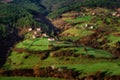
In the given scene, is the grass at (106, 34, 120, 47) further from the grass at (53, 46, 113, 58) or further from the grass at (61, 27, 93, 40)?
the grass at (61, 27, 93, 40)

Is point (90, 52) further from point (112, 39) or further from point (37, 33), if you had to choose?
point (37, 33)

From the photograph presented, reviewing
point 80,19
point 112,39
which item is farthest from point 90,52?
point 80,19

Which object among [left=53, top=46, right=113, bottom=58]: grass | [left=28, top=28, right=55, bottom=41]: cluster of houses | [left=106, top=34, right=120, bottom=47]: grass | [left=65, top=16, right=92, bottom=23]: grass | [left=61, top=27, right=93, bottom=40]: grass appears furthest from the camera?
[left=65, top=16, right=92, bottom=23]: grass

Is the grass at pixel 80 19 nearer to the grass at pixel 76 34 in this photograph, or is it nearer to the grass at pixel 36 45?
the grass at pixel 76 34

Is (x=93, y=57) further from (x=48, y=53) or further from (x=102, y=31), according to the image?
(x=102, y=31)

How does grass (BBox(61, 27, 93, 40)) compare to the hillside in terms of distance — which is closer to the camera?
the hillside

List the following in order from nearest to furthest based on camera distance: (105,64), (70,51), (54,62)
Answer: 1. (105,64)
2. (54,62)
3. (70,51)

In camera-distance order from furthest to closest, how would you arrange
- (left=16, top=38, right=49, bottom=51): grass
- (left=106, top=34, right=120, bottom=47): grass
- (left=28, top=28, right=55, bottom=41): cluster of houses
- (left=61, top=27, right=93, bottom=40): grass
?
(left=61, top=27, right=93, bottom=40): grass
(left=28, top=28, right=55, bottom=41): cluster of houses
(left=106, top=34, right=120, bottom=47): grass
(left=16, top=38, right=49, bottom=51): grass

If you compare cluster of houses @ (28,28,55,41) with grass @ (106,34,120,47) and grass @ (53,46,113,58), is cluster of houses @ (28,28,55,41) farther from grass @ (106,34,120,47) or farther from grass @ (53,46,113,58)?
grass @ (53,46,113,58)

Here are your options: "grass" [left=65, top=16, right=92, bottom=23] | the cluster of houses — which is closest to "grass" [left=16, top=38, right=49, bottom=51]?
the cluster of houses

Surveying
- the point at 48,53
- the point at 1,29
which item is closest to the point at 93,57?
the point at 48,53

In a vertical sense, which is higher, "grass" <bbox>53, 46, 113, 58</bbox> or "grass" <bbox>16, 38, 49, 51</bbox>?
"grass" <bbox>16, 38, 49, 51</bbox>
